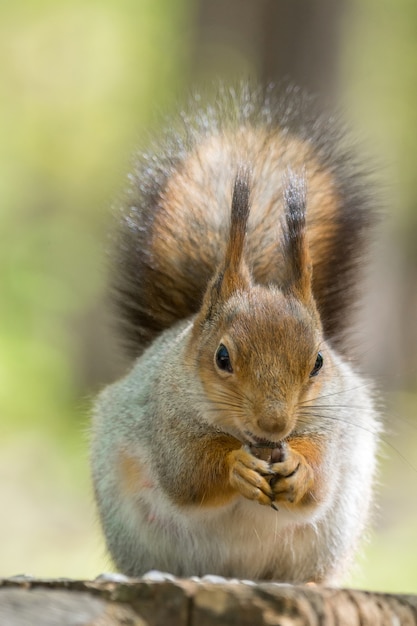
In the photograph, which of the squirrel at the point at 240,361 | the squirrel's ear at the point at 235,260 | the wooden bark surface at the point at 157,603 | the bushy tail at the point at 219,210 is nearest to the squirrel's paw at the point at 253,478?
the squirrel at the point at 240,361

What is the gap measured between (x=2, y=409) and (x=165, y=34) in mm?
4420

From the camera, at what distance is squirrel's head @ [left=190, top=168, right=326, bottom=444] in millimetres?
2371

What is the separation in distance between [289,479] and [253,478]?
98mm

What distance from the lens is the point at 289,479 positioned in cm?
248

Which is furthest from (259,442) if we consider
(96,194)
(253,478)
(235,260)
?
(96,194)

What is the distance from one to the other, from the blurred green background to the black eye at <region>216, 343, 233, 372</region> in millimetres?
857

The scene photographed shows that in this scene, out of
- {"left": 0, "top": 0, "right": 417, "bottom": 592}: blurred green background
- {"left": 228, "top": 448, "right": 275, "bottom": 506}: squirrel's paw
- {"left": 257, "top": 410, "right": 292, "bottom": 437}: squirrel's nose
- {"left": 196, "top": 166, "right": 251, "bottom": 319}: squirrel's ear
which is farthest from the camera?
{"left": 0, "top": 0, "right": 417, "bottom": 592}: blurred green background

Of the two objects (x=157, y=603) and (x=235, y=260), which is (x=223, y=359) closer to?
Result: (x=235, y=260)

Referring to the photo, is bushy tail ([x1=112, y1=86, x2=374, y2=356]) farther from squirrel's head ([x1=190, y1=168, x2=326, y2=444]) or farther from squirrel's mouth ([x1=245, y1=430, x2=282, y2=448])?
squirrel's mouth ([x1=245, y1=430, x2=282, y2=448])

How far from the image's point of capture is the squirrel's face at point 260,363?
235 cm

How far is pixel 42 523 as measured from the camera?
20.9 feet

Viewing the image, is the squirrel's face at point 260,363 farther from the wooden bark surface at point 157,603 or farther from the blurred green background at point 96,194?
the blurred green background at point 96,194

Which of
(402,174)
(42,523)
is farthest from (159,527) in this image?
(402,174)

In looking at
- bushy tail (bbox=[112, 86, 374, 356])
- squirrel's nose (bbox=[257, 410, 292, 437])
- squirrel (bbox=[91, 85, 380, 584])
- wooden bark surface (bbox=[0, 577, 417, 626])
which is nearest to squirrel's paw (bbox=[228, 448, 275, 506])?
squirrel (bbox=[91, 85, 380, 584])
